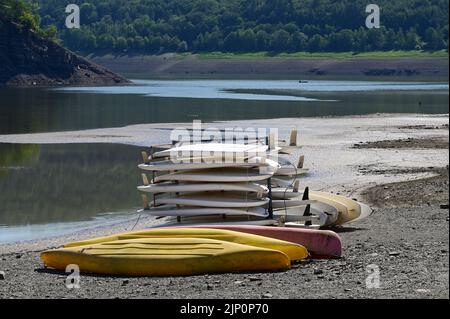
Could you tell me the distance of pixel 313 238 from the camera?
741 inches

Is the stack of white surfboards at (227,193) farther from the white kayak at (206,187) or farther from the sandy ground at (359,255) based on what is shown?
the sandy ground at (359,255)

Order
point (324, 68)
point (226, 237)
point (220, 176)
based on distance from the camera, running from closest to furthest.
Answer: point (226, 237), point (220, 176), point (324, 68)

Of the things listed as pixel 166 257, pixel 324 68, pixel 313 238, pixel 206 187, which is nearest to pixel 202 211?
pixel 206 187

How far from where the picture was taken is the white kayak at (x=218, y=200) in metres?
23.0

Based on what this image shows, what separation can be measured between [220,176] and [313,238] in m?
4.86

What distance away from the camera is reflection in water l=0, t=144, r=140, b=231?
28.3 m

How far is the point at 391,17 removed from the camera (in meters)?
197

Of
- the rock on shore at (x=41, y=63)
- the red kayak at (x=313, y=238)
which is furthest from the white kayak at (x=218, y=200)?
the rock on shore at (x=41, y=63)

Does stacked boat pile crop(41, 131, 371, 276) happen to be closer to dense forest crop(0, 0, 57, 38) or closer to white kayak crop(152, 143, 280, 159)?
white kayak crop(152, 143, 280, 159)

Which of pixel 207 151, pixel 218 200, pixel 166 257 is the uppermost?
pixel 207 151

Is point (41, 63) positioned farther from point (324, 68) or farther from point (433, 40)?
point (433, 40)

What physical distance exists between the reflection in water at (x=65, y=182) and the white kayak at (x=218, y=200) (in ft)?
14.6
